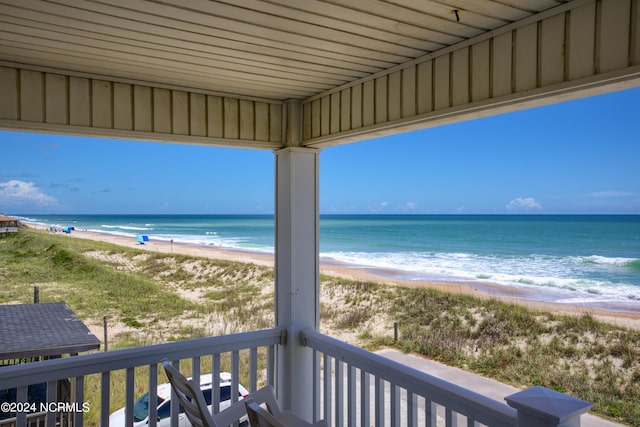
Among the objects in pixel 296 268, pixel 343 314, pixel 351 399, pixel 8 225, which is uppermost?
pixel 8 225

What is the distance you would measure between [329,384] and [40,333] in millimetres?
2051

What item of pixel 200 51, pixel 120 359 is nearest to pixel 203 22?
pixel 200 51

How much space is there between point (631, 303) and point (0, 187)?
22.4 m

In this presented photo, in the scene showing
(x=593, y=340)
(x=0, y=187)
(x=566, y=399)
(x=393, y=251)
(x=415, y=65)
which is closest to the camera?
(x=566, y=399)

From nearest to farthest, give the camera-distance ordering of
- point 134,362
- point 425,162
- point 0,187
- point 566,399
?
point 566,399
point 134,362
point 0,187
point 425,162

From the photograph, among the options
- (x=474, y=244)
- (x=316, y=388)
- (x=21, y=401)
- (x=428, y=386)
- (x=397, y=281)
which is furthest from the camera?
(x=474, y=244)

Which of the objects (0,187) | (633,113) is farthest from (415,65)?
(633,113)

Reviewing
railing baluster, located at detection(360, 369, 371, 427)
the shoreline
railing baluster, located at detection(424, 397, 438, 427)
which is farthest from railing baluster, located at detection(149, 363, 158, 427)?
the shoreline

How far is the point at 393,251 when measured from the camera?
22.5 m

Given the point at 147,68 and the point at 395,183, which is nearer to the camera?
the point at 147,68

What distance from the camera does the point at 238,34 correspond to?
1.88 meters

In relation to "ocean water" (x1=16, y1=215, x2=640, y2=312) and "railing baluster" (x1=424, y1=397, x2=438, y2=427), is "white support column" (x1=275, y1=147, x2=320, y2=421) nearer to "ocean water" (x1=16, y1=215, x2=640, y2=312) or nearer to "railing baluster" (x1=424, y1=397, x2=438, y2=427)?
"railing baluster" (x1=424, y1=397, x2=438, y2=427)

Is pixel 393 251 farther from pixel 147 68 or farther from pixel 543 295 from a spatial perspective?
pixel 147 68

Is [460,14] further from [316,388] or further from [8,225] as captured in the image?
[8,225]
